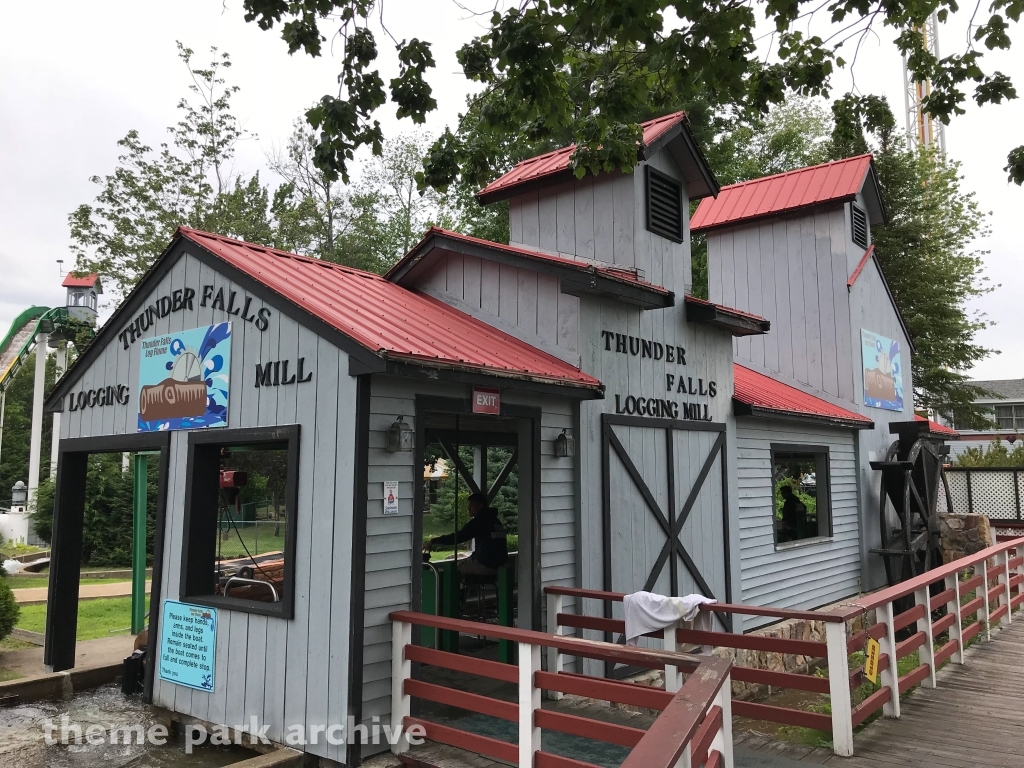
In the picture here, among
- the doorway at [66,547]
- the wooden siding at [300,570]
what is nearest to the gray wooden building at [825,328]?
the wooden siding at [300,570]

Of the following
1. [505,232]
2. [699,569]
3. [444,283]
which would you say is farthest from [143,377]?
[505,232]

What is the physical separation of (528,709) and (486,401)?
7.95ft

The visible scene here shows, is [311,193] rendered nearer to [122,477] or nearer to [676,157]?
[122,477]

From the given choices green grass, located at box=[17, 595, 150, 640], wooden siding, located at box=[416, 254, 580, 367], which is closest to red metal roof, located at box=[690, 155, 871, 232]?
wooden siding, located at box=[416, 254, 580, 367]

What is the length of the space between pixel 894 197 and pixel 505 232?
39.6ft

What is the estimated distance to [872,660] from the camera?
6.09 meters

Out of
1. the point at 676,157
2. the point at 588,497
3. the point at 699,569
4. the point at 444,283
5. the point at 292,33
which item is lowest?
the point at 699,569

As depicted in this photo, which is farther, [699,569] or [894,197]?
[894,197]

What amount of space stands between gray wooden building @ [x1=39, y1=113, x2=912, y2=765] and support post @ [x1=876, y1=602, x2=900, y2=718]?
92.2 inches

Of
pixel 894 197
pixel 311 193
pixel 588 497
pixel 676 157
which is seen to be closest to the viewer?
pixel 588 497

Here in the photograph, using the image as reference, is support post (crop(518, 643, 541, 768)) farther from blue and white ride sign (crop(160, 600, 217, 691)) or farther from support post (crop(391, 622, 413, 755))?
blue and white ride sign (crop(160, 600, 217, 691))

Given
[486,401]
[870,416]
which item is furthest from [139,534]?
[870,416]

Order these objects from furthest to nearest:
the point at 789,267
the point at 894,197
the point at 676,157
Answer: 1. the point at 894,197
2. the point at 789,267
3. the point at 676,157

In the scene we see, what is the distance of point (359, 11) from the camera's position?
232 inches
